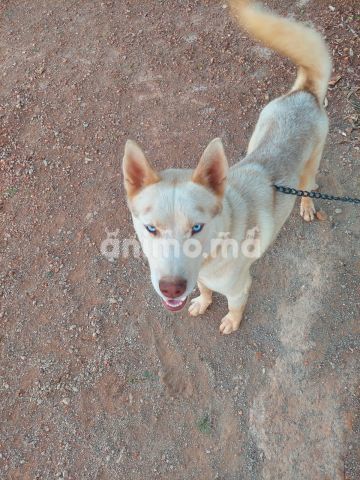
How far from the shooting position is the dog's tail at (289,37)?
3.91m

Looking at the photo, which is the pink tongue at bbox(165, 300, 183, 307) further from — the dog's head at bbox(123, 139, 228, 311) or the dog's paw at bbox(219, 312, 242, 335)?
the dog's paw at bbox(219, 312, 242, 335)

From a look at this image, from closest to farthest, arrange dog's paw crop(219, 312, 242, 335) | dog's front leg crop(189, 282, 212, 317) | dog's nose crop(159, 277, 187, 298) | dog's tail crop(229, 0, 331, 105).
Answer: dog's nose crop(159, 277, 187, 298) → dog's tail crop(229, 0, 331, 105) → dog's paw crop(219, 312, 242, 335) → dog's front leg crop(189, 282, 212, 317)

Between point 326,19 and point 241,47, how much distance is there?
151cm

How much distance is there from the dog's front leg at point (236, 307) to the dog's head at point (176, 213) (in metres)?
1.09

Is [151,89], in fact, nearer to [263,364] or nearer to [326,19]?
[326,19]

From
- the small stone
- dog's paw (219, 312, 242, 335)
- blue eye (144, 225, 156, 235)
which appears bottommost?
dog's paw (219, 312, 242, 335)

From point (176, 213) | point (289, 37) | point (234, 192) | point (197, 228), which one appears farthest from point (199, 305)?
point (289, 37)

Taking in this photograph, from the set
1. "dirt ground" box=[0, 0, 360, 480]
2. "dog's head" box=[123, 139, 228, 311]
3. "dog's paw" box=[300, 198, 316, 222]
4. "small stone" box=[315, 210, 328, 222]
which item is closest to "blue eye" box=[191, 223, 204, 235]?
"dog's head" box=[123, 139, 228, 311]

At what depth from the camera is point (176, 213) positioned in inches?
115

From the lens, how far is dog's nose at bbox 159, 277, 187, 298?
9.64 feet

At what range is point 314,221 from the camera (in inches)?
212

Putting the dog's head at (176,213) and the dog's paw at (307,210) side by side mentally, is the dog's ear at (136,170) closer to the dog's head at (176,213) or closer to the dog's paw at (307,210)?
the dog's head at (176,213)

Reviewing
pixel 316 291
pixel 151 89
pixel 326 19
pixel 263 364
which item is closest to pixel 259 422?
pixel 263 364

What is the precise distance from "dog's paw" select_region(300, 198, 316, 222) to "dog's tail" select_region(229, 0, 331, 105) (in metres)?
1.55
